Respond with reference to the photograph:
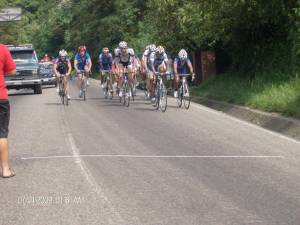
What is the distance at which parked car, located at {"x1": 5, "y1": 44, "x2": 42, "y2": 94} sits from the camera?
33.9 m

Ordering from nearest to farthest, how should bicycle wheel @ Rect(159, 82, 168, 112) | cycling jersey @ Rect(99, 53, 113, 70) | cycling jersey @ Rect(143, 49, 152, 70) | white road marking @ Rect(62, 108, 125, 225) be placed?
white road marking @ Rect(62, 108, 125, 225) < bicycle wheel @ Rect(159, 82, 168, 112) < cycling jersey @ Rect(143, 49, 152, 70) < cycling jersey @ Rect(99, 53, 113, 70)

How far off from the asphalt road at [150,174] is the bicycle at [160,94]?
311 cm

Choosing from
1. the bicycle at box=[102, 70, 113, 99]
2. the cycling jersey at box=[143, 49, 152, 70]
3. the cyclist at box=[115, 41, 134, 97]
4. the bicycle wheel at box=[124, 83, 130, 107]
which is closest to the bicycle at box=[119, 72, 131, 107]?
the bicycle wheel at box=[124, 83, 130, 107]

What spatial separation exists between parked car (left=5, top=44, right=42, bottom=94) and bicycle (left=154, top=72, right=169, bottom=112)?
43.2 ft

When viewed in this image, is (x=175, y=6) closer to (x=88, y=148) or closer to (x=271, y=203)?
(x=88, y=148)

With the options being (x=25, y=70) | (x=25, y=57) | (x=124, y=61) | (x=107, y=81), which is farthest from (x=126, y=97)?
(x=25, y=57)

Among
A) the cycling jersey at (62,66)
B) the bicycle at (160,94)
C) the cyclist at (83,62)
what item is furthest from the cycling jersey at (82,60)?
the bicycle at (160,94)

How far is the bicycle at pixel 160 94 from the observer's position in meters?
20.9

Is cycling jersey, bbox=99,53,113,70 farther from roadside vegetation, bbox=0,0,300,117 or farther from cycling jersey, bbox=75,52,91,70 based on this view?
roadside vegetation, bbox=0,0,300,117

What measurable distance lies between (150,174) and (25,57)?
83.3ft

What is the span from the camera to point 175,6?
107 ft

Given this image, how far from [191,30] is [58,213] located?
881 inches

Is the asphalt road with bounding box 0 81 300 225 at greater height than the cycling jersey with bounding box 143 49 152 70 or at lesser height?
lesser

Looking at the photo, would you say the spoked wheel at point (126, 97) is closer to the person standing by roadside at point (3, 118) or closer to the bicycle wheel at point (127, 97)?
the bicycle wheel at point (127, 97)
